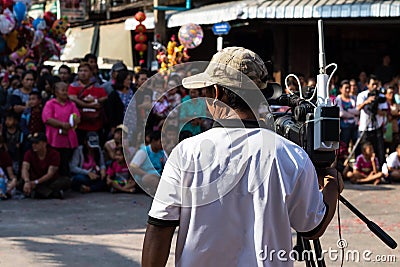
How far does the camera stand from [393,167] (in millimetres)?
11117

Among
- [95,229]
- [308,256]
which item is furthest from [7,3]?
[308,256]

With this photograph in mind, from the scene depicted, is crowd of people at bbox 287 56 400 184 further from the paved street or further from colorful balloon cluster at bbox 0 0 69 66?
colorful balloon cluster at bbox 0 0 69 66

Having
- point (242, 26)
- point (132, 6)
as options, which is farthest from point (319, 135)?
point (132, 6)

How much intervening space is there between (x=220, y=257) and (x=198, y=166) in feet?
1.13

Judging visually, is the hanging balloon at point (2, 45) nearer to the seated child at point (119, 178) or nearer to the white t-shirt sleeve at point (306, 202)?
the seated child at point (119, 178)

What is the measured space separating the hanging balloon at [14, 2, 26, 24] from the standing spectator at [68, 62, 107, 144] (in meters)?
3.56

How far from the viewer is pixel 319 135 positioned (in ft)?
9.14

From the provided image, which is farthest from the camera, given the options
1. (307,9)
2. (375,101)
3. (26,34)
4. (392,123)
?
(26,34)

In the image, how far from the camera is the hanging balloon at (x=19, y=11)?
1350 centimetres

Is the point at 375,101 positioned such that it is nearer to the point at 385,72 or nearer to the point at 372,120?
the point at 372,120

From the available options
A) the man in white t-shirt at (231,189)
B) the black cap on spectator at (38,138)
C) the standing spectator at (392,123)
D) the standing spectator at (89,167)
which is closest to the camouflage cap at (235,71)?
the man in white t-shirt at (231,189)

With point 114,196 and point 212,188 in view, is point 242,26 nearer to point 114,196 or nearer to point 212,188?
point 114,196

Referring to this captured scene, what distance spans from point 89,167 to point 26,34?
5003 millimetres

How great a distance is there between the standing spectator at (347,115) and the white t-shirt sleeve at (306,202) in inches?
351
